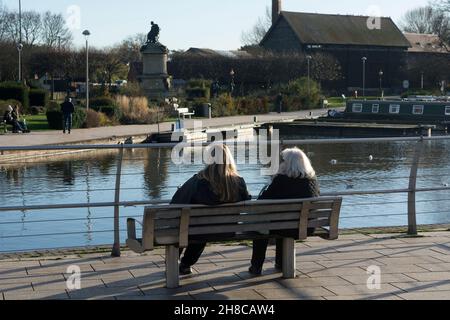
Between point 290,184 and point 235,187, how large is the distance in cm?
64

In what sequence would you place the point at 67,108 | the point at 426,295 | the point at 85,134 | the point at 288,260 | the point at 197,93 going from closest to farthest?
1. the point at 426,295
2. the point at 288,260
3. the point at 85,134
4. the point at 67,108
5. the point at 197,93

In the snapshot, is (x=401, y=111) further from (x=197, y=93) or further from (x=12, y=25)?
(x=12, y=25)

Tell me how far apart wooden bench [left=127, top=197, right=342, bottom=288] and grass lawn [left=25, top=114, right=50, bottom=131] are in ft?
109

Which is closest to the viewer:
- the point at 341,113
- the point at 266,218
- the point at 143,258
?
the point at 266,218

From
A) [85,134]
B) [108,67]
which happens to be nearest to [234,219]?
[85,134]

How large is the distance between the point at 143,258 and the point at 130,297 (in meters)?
1.69

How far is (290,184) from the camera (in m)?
7.89

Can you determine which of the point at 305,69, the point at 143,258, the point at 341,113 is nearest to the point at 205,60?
the point at 305,69

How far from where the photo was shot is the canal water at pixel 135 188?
14.6 metres

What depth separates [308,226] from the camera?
7.84 m

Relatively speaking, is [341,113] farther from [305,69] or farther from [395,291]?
[395,291]

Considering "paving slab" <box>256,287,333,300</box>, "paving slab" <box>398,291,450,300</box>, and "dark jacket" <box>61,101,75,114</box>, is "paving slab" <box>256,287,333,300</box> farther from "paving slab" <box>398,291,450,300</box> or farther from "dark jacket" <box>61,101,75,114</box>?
"dark jacket" <box>61,101,75,114</box>

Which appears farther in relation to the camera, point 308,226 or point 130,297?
point 308,226
